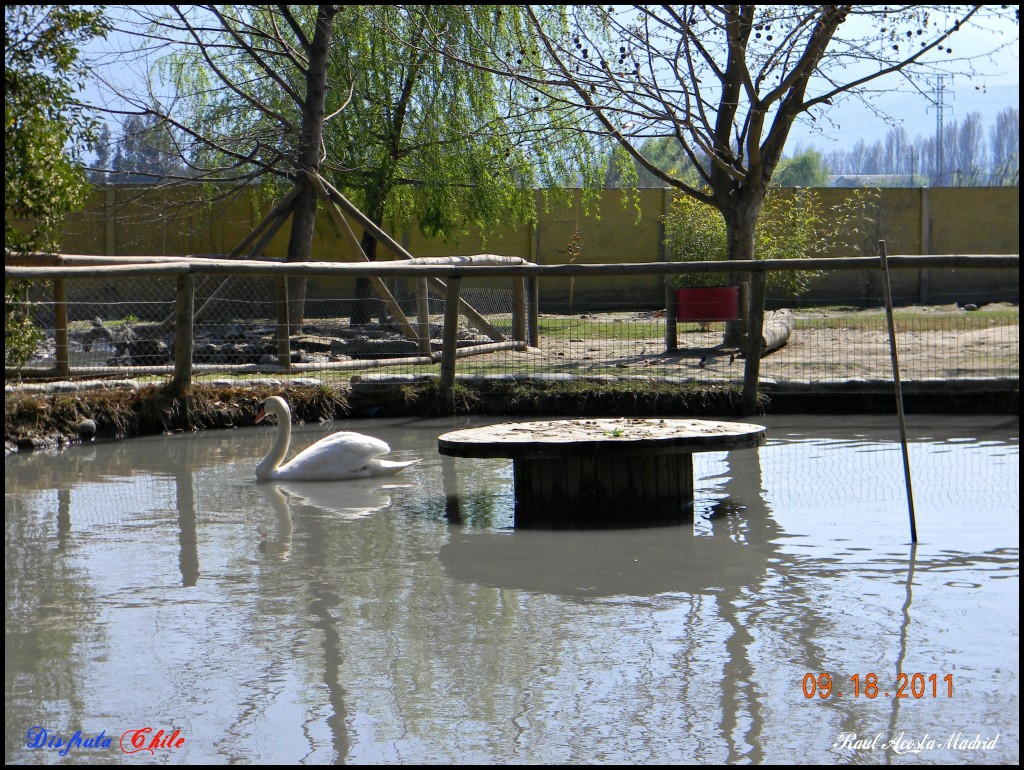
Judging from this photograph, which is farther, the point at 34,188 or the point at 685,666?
the point at 34,188

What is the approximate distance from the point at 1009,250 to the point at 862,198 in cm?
348

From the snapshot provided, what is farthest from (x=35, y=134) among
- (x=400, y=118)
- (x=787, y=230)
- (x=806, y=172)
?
(x=806, y=172)

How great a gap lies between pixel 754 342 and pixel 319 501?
4.66 metres

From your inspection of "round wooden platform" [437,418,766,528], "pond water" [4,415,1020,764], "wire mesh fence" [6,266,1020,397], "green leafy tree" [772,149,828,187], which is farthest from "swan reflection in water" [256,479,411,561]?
"green leafy tree" [772,149,828,187]

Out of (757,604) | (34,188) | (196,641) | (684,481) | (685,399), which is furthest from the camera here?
(685,399)

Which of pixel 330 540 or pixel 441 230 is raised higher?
pixel 441 230

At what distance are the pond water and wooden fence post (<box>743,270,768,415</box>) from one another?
299 centimetres

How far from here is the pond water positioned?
3.40m

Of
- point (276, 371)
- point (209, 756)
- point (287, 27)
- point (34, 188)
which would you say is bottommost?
point (209, 756)

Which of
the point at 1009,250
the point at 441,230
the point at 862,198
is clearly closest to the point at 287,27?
the point at 441,230

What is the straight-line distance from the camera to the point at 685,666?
3.94 metres

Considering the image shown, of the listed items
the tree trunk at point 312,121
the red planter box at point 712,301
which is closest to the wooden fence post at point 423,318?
the tree trunk at point 312,121

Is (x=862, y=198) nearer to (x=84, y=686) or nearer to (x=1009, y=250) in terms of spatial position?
(x=1009, y=250)

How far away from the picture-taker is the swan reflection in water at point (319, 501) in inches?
239
